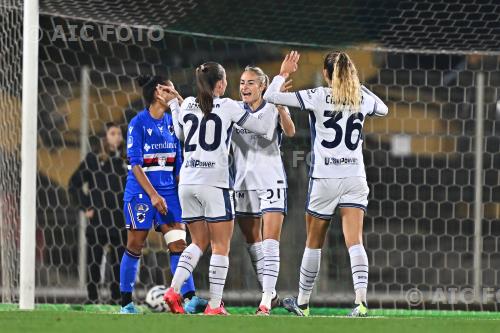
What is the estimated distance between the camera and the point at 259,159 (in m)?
8.52

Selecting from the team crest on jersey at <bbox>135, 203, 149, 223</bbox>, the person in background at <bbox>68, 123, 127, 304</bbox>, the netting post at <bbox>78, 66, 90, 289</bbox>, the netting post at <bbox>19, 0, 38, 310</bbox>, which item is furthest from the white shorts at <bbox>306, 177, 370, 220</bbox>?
the netting post at <bbox>78, 66, 90, 289</bbox>

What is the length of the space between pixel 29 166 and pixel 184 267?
1.59 metres

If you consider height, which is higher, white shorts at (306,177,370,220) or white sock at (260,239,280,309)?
white shorts at (306,177,370,220)

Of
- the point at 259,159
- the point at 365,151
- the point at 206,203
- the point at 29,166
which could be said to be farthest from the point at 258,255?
the point at 365,151

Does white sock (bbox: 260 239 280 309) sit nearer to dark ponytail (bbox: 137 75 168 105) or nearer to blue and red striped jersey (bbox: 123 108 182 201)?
blue and red striped jersey (bbox: 123 108 182 201)

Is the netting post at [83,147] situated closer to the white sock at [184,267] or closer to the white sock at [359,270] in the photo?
the white sock at [184,267]

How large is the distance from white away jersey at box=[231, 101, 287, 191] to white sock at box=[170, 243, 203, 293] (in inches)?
39.6

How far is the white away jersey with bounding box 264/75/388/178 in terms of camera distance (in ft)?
25.2

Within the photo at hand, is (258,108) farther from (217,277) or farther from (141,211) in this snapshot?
(217,277)

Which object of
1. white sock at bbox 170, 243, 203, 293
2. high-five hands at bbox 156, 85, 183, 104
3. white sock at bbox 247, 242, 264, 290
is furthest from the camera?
white sock at bbox 247, 242, 264, 290

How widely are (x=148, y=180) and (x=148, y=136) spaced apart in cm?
32

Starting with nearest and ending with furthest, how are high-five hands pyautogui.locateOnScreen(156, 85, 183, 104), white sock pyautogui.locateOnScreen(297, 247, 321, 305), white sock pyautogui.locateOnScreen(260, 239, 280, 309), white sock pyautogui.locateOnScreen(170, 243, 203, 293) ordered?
white sock pyautogui.locateOnScreen(170, 243, 203, 293), white sock pyautogui.locateOnScreen(297, 247, 321, 305), white sock pyautogui.locateOnScreen(260, 239, 280, 309), high-five hands pyautogui.locateOnScreen(156, 85, 183, 104)

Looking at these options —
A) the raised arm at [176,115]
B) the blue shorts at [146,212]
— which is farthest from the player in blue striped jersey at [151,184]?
the raised arm at [176,115]

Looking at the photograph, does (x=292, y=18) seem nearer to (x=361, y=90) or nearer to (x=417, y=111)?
(x=417, y=111)
